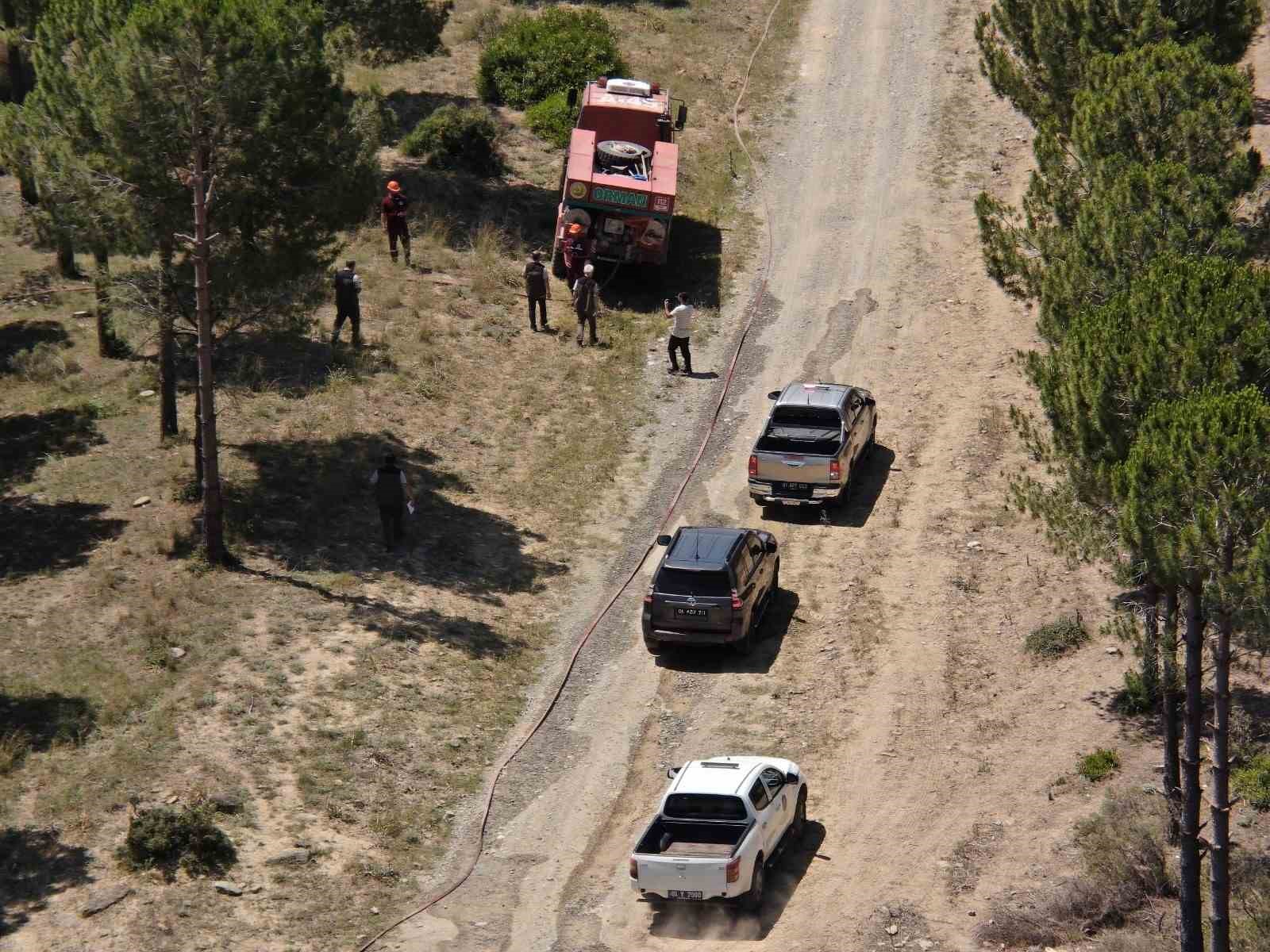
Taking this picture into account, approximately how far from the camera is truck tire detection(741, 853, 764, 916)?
1883 centimetres

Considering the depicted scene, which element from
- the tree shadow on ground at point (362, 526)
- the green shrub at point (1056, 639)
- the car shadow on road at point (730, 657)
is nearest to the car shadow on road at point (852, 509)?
the car shadow on road at point (730, 657)

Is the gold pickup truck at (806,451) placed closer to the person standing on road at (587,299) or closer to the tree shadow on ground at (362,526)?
the tree shadow on ground at (362,526)

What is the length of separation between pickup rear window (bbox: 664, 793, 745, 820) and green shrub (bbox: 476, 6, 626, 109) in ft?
103

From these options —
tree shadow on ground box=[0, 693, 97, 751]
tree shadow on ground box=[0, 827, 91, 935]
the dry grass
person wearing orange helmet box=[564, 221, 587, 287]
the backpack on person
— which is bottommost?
tree shadow on ground box=[0, 827, 91, 935]

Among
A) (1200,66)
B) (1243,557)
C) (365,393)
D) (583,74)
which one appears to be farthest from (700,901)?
(583,74)

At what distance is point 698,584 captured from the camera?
79.5 feet

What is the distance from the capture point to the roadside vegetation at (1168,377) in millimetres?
16016

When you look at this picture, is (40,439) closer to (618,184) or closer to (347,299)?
(347,299)

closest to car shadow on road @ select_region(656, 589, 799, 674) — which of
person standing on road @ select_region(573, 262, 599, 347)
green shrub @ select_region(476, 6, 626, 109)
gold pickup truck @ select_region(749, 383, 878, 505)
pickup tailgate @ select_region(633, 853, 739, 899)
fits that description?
gold pickup truck @ select_region(749, 383, 878, 505)

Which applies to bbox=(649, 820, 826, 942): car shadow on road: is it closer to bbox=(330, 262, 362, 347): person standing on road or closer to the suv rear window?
the suv rear window

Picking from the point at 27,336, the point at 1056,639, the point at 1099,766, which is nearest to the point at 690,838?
the point at 1099,766

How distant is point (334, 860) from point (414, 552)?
8.55m

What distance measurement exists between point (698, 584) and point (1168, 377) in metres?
9.03

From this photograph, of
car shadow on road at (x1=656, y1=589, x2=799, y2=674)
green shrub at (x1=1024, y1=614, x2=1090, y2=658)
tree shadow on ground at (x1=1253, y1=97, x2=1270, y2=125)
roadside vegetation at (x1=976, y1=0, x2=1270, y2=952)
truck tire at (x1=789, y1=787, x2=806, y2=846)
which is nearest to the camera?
roadside vegetation at (x1=976, y1=0, x2=1270, y2=952)
